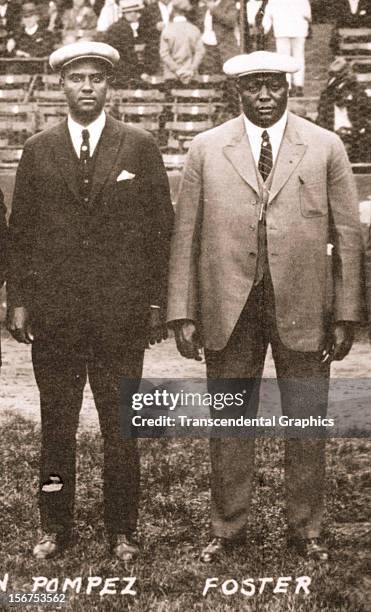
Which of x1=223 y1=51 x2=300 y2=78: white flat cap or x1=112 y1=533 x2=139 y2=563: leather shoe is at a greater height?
x1=223 y1=51 x2=300 y2=78: white flat cap

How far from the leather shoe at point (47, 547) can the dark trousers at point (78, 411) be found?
0.02 metres

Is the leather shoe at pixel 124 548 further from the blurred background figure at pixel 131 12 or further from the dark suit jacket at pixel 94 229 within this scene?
the blurred background figure at pixel 131 12

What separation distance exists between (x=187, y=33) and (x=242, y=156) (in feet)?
2.39

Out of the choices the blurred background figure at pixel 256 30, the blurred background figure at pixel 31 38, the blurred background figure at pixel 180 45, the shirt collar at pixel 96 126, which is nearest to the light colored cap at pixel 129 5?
the blurred background figure at pixel 180 45

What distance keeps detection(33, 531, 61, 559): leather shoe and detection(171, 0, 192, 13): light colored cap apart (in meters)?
1.58

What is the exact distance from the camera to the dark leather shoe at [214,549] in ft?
8.91

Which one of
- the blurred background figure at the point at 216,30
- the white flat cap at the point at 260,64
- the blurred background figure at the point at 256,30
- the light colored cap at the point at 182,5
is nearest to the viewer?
the white flat cap at the point at 260,64

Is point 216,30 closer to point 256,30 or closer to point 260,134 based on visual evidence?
point 256,30

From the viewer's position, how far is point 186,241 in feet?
8.66

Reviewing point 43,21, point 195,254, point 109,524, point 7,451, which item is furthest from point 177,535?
point 43,21

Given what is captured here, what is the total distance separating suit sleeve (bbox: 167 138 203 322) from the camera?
8.65 feet

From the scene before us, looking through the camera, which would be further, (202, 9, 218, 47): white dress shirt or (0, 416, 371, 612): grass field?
(202, 9, 218, 47): white dress shirt

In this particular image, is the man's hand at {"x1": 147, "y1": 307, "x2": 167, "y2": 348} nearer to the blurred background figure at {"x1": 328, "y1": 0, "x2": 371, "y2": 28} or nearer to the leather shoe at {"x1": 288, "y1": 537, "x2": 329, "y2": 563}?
the leather shoe at {"x1": 288, "y1": 537, "x2": 329, "y2": 563}

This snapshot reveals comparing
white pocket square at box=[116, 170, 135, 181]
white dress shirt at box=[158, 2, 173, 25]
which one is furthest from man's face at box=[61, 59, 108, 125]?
white dress shirt at box=[158, 2, 173, 25]
